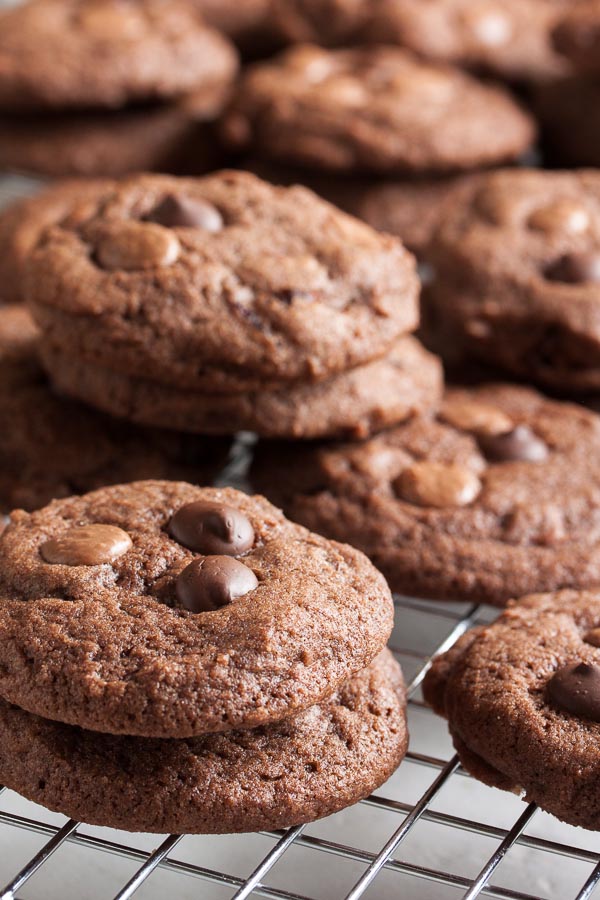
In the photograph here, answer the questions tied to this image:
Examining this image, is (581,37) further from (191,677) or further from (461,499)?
(191,677)

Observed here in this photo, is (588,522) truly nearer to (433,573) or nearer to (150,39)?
(433,573)

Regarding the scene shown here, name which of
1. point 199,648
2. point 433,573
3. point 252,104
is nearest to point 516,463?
point 433,573

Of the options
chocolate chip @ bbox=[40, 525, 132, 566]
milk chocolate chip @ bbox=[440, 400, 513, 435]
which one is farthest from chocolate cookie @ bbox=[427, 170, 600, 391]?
chocolate chip @ bbox=[40, 525, 132, 566]

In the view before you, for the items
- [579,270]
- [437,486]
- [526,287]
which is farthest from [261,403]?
[579,270]

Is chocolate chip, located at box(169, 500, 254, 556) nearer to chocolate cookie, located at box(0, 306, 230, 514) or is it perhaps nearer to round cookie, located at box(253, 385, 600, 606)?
round cookie, located at box(253, 385, 600, 606)

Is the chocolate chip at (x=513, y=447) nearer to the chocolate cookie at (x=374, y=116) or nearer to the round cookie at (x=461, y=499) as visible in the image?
the round cookie at (x=461, y=499)

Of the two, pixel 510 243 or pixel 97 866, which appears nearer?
pixel 97 866
